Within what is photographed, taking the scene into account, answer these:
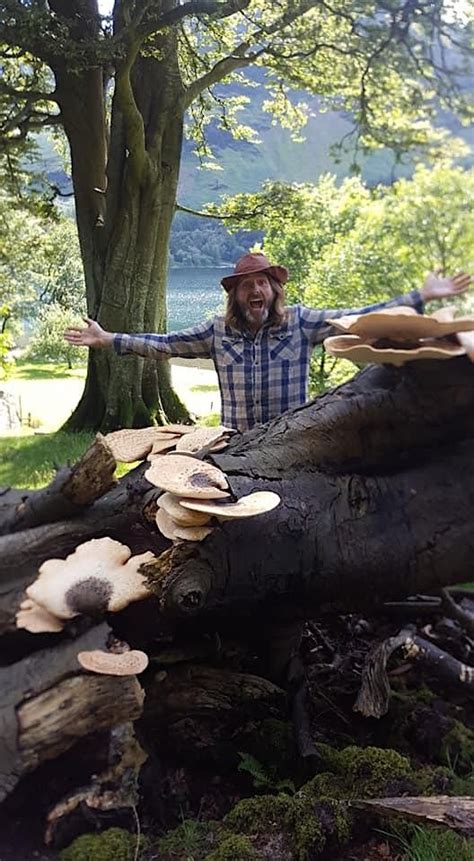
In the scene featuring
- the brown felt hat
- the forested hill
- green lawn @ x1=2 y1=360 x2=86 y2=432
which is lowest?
green lawn @ x1=2 y1=360 x2=86 y2=432

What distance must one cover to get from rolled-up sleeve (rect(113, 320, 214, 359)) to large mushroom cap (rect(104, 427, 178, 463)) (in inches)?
38.0

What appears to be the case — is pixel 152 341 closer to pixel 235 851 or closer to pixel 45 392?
pixel 235 851

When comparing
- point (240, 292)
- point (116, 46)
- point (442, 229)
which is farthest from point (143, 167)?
point (442, 229)

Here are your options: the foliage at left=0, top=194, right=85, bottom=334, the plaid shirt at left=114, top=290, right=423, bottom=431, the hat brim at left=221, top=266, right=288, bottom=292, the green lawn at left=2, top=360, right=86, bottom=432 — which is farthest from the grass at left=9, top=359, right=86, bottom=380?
the hat brim at left=221, top=266, right=288, bottom=292

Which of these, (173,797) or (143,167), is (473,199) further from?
(173,797)

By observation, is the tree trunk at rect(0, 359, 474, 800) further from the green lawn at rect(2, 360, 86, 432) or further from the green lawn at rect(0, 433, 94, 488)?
the green lawn at rect(2, 360, 86, 432)

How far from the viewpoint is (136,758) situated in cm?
203

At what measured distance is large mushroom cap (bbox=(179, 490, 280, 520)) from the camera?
1751 millimetres

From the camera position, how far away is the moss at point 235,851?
6.04ft

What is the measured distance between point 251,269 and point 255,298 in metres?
0.14

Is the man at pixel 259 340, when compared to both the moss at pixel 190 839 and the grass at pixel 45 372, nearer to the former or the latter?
the moss at pixel 190 839

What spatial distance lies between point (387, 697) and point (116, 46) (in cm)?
722

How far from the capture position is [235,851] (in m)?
1.86

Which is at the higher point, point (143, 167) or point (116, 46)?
point (116, 46)
